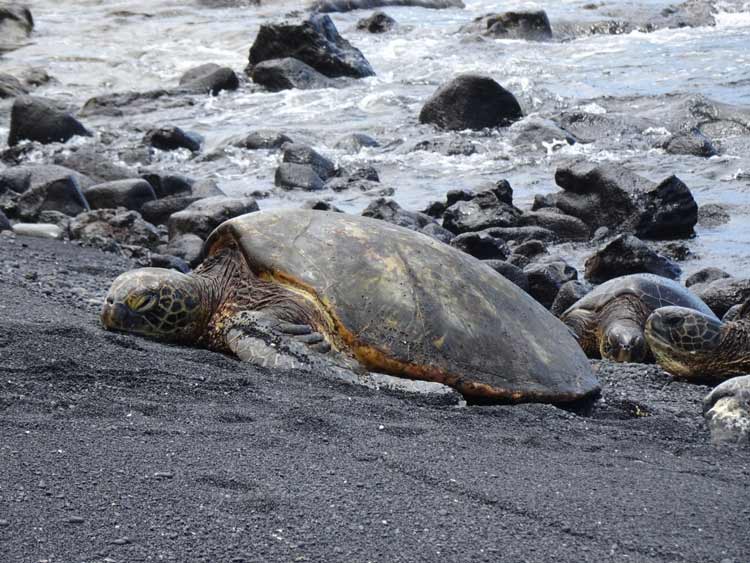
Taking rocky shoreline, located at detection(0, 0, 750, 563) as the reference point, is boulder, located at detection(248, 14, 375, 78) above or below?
below

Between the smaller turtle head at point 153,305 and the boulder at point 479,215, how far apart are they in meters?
5.02

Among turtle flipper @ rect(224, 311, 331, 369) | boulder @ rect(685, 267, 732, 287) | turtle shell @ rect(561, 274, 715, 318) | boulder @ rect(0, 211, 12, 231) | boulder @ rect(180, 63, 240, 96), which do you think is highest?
turtle flipper @ rect(224, 311, 331, 369)

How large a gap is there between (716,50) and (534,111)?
5.76m

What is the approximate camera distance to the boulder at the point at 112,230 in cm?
791

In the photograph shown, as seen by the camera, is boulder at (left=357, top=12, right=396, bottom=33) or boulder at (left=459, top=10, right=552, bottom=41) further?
boulder at (left=357, top=12, right=396, bottom=33)

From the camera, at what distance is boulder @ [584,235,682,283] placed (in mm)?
8195

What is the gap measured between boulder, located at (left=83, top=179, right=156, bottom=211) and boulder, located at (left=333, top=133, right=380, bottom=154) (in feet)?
11.9

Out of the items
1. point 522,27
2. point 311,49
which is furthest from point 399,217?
point 522,27

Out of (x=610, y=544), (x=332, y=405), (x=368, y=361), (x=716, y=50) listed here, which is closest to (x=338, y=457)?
(x=332, y=405)

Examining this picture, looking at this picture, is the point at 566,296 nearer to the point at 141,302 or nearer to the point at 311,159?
the point at 141,302

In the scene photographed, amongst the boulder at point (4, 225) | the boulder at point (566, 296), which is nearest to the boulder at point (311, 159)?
the boulder at point (4, 225)

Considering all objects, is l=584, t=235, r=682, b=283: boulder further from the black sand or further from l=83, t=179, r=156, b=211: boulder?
l=83, t=179, r=156, b=211: boulder

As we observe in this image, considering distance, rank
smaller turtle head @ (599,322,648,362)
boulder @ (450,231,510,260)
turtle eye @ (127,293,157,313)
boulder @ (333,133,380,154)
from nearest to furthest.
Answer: turtle eye @ (127,293,157,313), smaller turtle head @ (599,322,648,362), boulder @ (450,231,510,260), boulder @ (333,133,380,154)

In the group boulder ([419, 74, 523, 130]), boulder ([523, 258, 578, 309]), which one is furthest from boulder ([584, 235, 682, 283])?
boulder ([419, 74, 523, 130])
